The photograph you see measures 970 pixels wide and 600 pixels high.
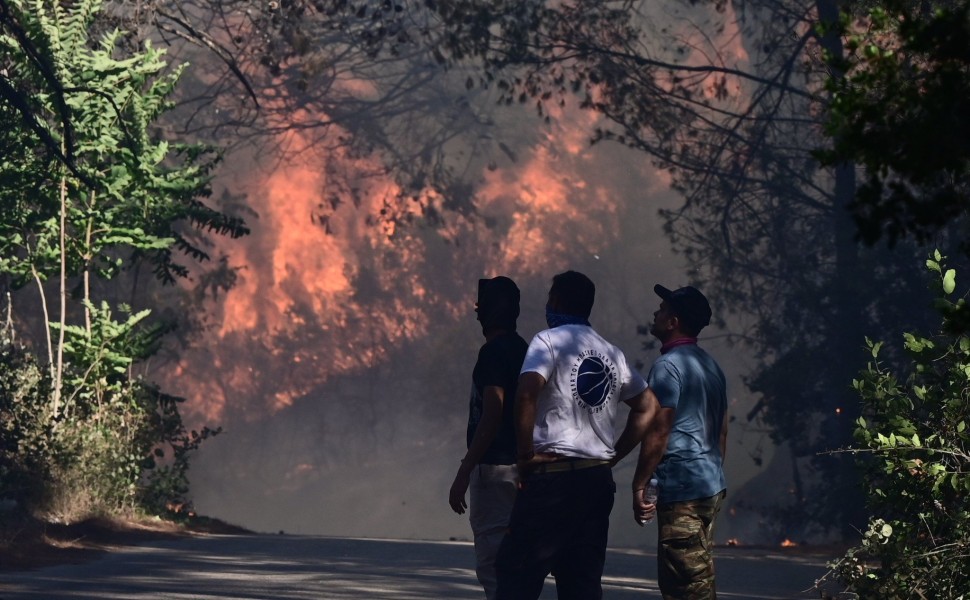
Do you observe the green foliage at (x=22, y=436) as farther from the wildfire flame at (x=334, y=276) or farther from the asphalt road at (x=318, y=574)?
the wildfire flame at (x=334, y=276)

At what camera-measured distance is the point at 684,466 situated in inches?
289

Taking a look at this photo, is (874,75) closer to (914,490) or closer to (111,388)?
(914,490)

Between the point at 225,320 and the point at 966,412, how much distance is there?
136 ft

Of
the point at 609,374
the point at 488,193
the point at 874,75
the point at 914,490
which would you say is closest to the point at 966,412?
the point at 914,490

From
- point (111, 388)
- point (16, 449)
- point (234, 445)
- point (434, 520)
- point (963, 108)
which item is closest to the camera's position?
point (963, 108)

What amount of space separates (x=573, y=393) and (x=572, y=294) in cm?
48

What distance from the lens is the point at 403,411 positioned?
48.2 meters

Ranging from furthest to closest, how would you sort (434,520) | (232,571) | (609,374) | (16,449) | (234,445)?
1. (234,445)
2. (434,520)
3. (16,449)
4. (232,571)
5. (609,374)

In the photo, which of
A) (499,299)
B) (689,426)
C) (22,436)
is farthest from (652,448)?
(22,436)

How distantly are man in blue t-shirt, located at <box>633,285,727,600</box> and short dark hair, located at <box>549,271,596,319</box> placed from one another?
0.49 meters

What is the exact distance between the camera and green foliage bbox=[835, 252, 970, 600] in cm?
759

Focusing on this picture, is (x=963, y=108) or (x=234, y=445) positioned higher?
(x=234, y=445)

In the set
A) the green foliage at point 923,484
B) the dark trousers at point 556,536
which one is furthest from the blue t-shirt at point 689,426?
the green foliage at point 923,484

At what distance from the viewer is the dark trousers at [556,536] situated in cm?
664
